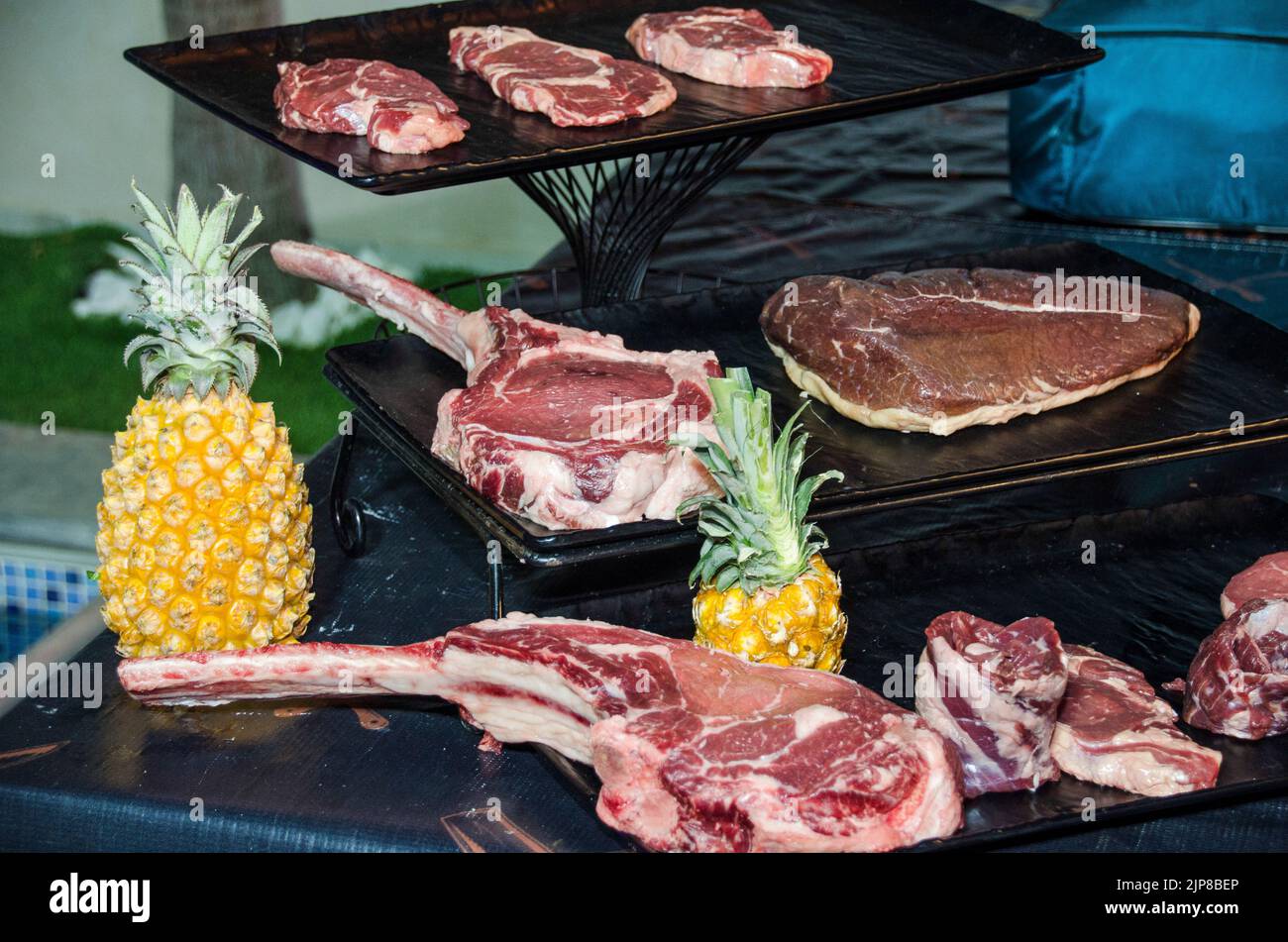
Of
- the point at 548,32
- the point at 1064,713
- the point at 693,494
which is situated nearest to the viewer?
the point at 1064,713

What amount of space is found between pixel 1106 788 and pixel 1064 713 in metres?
0.13

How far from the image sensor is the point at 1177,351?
112 inches

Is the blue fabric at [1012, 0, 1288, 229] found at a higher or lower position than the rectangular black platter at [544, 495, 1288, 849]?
higher

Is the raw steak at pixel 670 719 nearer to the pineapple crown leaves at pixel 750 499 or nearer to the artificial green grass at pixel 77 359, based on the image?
the pineapple crown leaves at pixel 750 499

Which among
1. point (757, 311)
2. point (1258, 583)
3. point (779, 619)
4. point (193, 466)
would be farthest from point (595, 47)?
point (1258, 583)

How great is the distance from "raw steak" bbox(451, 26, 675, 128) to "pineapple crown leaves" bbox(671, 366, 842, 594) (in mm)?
933

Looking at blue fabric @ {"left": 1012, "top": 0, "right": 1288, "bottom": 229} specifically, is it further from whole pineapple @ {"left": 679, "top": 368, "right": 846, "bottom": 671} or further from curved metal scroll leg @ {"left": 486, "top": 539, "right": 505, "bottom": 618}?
curved metal scroll leg @ {"left": 486, "top": 539, "right": 505, "bottom": 618}

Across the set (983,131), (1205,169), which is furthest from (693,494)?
(983,131)

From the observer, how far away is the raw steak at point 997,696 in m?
1.97

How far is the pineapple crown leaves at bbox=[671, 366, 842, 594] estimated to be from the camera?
2.05 meters

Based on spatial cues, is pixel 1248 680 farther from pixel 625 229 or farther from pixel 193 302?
pixel 625 229

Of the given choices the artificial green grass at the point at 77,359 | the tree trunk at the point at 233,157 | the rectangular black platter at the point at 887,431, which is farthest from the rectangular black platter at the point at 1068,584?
the artificial green grass at the point at 77,359

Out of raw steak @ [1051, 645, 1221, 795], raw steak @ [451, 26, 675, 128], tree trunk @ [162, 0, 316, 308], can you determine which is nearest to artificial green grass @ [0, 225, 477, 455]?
tree trunk @ [162, 0, 316, 308]
